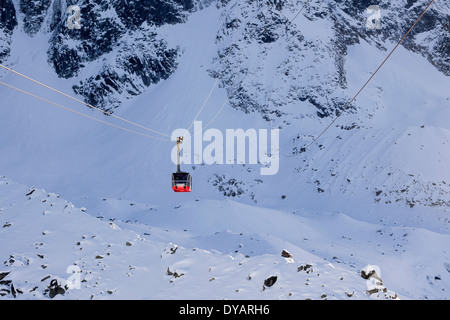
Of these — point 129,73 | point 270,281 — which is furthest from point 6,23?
point 270,281

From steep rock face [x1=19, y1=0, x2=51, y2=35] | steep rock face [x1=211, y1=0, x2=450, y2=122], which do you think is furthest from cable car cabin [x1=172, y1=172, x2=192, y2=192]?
steep rock face [x1=19, y1=0, x2=51, y2=35]

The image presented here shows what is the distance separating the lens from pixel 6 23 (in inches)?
2303

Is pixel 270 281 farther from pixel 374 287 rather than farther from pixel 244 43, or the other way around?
pixel 244 43

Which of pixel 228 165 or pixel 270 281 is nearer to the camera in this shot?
pixel 270 281

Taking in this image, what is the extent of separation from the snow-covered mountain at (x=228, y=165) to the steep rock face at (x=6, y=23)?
0.30m

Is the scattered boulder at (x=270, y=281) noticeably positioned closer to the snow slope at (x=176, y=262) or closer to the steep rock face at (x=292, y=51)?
the snow slope at (x=176, y=262)

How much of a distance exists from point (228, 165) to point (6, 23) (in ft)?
160

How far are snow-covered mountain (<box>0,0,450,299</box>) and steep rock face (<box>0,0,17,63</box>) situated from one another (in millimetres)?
303

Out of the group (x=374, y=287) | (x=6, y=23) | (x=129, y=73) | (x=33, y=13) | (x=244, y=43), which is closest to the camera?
(x=374, y=287)

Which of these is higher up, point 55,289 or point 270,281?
point 270,281

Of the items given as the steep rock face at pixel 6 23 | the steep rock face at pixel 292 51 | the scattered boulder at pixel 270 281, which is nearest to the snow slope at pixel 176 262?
the scattered boulder at pixel 270 281
